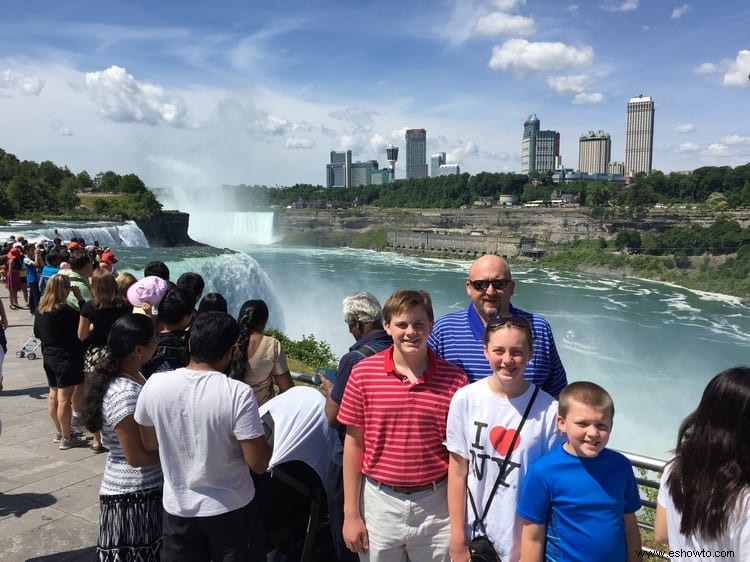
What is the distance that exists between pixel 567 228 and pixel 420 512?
9186 centimetres

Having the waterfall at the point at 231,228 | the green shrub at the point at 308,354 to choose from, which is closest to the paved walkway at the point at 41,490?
the green shrub at the point at 308,354

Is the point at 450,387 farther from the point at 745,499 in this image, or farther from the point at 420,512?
the point at 745,499

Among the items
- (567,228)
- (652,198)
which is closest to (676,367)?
(567,228)

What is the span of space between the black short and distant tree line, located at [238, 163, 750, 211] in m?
96.6

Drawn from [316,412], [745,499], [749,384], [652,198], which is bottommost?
[316,412]

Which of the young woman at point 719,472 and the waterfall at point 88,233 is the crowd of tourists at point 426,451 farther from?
the waterfall at point 88,233

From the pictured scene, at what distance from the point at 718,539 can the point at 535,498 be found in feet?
1.86

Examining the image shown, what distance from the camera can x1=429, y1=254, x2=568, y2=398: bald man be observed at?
8.68 ft

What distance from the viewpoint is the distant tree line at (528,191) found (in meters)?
100

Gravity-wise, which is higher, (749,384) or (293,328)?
(749,384)

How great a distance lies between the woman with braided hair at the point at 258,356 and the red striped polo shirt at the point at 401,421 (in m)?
1.02

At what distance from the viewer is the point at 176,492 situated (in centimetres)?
236

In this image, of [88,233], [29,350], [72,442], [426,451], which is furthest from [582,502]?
[88,233]

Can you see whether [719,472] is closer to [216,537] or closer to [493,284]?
[493,284]
